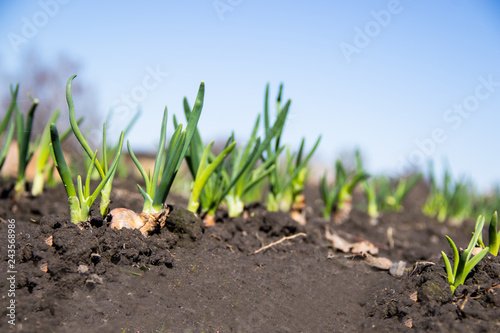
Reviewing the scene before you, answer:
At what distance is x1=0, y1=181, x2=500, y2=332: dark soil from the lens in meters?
1.18

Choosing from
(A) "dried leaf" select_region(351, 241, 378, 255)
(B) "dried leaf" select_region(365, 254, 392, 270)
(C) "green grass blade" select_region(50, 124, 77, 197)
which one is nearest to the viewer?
(C) "green grass blade" select_region(50, 124, 77, 197)

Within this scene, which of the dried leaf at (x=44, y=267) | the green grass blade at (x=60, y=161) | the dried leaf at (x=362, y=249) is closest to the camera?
the dried leaf at (x=44, y=267)

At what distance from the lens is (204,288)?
1.42 metres

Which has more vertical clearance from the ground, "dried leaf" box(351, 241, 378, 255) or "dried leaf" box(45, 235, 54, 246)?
"dried leaf" box(45, 235, 54, 246)

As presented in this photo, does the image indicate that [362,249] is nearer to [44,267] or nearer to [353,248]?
[353,248]

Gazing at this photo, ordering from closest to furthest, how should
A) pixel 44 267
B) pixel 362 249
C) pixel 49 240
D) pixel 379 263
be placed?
pixel 44 267
pixel 49 240
pixel 379 263
pixel 362 249

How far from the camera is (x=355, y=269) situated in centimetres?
185

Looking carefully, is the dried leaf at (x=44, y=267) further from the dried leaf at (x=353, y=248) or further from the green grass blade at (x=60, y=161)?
the dried leaf at (x=353, y=248)

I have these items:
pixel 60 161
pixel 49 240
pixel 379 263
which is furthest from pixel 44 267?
pixel 379 263

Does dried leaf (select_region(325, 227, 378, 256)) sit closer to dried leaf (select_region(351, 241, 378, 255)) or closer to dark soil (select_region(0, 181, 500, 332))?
dried leaf (select_region(351, 241, 378, 255))

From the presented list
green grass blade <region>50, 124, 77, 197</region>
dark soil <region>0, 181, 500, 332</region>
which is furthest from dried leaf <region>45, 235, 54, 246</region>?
green grass blade <region>50, 124, 77, 197</region>

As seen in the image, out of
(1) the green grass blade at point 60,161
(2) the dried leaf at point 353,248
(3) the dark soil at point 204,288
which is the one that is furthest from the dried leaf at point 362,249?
(1) the green grass blade at point 60,161

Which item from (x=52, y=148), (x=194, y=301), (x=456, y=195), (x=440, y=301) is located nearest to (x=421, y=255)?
(x=440, y=301)

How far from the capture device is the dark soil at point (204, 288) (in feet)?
3.86
